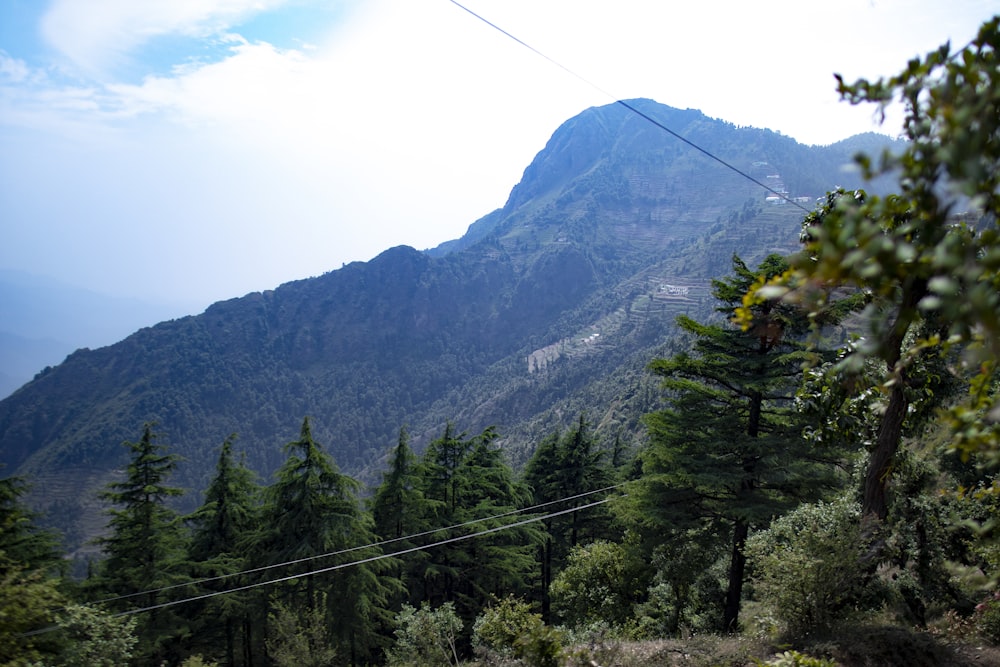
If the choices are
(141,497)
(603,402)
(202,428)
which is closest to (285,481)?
(141,497)

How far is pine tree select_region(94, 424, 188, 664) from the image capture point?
1734 centimetres

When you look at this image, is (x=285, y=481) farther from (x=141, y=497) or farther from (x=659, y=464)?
(x=659, y=464)

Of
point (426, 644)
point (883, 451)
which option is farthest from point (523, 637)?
point (426, 644)

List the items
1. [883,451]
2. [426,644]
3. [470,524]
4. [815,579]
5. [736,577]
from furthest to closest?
[470,524] < [736,577] < [426,644] < [815,579] < [883,451]

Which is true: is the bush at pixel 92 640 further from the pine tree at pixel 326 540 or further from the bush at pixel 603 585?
the bush at pixel 603 585

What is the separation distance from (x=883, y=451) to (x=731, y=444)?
5.33 m

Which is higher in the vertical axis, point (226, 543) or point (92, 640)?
point (92, 640)

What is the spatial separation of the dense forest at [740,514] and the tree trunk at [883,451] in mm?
32

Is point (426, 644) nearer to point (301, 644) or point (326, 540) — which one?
point (301, 644)

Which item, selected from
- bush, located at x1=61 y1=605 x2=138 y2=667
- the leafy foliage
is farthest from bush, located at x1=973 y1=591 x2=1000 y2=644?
bush, located at x1=61 y1=605 x2=138 y2=667

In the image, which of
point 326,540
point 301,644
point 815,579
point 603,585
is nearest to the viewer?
point 815,579

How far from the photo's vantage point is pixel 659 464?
1348cm

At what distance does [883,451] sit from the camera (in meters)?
6.66

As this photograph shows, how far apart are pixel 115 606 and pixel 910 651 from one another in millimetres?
20274
